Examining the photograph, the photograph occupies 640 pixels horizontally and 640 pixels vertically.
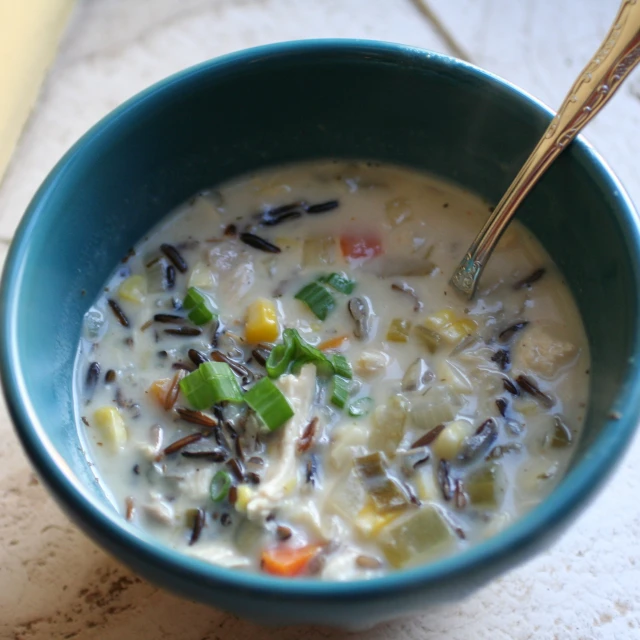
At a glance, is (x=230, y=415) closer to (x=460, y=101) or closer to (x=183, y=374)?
(x=183, y=374)

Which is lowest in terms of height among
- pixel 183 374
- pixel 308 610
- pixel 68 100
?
pixel 308 610

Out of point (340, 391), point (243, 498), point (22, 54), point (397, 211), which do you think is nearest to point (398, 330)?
point (340, 391)

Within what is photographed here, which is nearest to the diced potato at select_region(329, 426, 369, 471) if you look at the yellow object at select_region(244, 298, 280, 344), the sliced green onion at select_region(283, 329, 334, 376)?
the sliced green onion at select_region(283, 329, 334, 376)

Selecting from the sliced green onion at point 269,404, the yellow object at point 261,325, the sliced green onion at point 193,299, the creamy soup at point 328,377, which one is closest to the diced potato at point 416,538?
the creamy soup at point 328,377

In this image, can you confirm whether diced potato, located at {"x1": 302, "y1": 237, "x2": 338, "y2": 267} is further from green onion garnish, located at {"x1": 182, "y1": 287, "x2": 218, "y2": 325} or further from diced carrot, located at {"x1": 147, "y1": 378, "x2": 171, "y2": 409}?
diced carrot, located at {"x1": 147, "y1": 378, "x2": 171, "y2": 409}

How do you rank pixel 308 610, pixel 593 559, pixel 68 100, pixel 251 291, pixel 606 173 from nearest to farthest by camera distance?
pixel 308 610, pixel 606 173, pixel 593 559, pixel 251 291, pixel 68 100

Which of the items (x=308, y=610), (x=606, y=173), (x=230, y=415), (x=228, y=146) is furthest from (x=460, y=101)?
(x=308, y=610)

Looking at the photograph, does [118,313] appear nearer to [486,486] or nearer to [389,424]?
[389,424]
